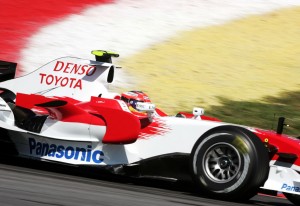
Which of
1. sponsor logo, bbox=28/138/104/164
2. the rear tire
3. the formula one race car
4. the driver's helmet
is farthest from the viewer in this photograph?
the driver's helmet

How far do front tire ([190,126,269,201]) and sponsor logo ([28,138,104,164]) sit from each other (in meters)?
1.08

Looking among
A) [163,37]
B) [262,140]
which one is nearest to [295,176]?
[262,140]

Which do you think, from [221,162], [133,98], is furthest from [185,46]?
[221,162]

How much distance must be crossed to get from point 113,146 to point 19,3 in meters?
10.0

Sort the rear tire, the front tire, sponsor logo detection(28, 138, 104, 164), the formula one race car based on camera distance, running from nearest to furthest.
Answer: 1. the front tire
2. the formula one race car
3. sponsor logo detection(28, 138, 104, 164)
4. the rear tire

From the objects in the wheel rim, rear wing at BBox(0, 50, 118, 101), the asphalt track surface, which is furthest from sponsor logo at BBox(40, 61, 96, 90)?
the wheel rim

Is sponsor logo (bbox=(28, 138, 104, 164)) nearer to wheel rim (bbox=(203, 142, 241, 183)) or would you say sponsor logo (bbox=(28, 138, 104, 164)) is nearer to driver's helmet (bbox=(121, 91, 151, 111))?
driver's helmet (bbox=(121, 91, 151, 111))

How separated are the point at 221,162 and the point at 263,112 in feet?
20.8

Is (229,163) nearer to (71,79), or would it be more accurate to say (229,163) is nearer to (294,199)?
(294,199)

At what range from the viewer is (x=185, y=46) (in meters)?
16.7

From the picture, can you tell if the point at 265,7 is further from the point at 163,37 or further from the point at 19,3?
the point at 19,3

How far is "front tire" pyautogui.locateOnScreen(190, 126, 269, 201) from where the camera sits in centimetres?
724

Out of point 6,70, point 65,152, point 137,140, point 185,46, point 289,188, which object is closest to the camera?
point 289,188

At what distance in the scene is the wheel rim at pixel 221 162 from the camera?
7386 millimetres
